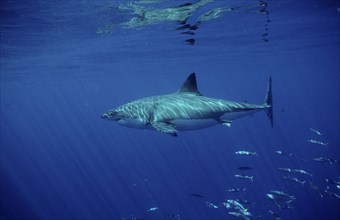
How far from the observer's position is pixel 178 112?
9125 mm

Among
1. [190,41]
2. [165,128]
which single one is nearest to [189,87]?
[165,128]

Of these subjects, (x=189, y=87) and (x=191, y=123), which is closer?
(x=191, y=123)

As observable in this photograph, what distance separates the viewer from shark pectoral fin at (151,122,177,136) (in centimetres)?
756

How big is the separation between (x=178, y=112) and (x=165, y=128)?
51.4 inches

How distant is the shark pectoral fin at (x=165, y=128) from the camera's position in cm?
Answer: 756

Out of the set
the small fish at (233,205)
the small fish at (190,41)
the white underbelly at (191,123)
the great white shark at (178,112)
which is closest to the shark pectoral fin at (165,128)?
the great white shark at (178,112)

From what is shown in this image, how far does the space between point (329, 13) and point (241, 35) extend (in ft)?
25.4

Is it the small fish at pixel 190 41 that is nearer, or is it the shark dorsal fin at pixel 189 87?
the shark dorsal fin at pixel 189 87

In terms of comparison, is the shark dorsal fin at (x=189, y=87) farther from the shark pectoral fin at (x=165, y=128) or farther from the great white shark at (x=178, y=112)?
the shark pectoral fin at (x=165, y=128)

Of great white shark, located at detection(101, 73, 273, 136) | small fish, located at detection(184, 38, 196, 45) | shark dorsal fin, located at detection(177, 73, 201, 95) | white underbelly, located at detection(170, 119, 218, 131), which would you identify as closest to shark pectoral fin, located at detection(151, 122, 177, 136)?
great white shark, located at detection(101, 73, 273, 136)

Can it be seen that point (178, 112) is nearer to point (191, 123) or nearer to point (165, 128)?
point (191, 123)

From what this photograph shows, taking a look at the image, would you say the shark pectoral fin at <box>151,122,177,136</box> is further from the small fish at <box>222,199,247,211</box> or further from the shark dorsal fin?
the small fish at <box>222,199,247,211</box>

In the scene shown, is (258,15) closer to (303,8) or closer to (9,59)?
(303,8)

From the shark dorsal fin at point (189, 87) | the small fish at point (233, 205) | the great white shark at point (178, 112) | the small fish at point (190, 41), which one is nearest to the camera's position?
the great white shark at point (178, 112)
